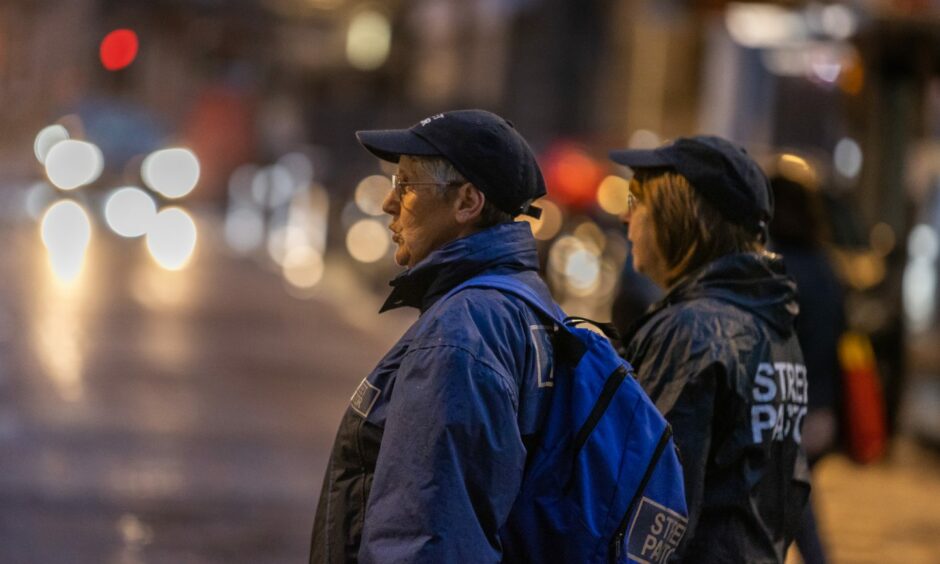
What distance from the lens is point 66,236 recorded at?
22703 millimetres

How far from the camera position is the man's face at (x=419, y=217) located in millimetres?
3129

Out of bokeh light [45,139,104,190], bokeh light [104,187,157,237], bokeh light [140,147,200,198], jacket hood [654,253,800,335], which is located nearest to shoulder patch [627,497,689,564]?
jacket hood [654,253,800,335]

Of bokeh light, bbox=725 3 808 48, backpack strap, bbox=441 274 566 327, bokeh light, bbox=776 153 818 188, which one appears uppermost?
bokeh light, bbox=725 3 808 48

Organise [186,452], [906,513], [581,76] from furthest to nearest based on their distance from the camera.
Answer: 1. [581,76]
2. [906,513]
3. [186,452]

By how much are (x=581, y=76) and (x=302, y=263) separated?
11901 mm

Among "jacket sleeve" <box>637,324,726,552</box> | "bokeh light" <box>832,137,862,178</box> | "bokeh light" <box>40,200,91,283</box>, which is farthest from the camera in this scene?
"bokeh light" <box>40,200,91,283</box>

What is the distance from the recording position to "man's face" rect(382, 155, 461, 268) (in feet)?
10.3

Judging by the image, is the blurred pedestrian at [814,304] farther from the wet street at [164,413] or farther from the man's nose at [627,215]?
the wet street at [164,413]

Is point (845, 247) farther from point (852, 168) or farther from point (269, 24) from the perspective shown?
point (269, 24)

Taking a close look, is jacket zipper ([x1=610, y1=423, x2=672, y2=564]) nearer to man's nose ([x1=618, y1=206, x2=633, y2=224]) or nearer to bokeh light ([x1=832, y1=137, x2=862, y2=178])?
man's nose ([x1=618, y1=206, x2=633, y2=224])

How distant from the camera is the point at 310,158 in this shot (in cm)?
2727

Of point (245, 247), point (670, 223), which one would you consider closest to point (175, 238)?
point (245, 247)

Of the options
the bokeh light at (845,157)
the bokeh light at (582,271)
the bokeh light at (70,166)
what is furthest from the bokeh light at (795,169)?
the bokeh light at (70,166)

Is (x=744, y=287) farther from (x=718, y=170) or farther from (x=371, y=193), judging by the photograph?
(x=371, y=193)
